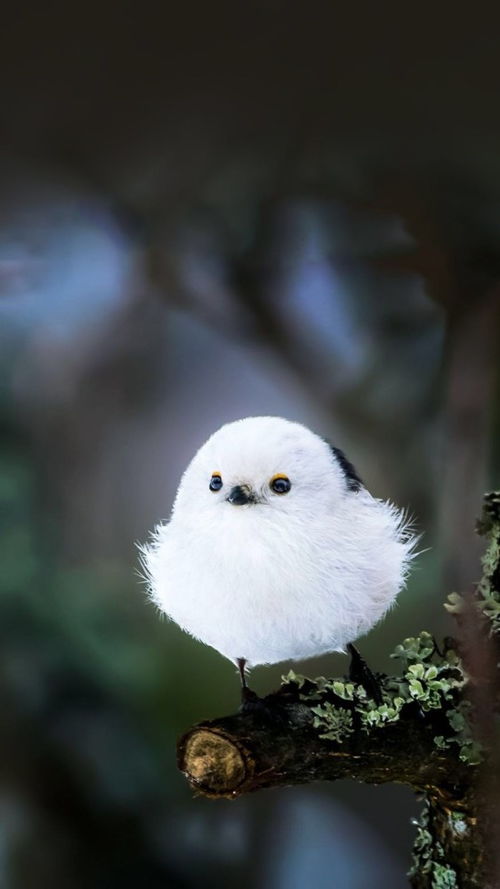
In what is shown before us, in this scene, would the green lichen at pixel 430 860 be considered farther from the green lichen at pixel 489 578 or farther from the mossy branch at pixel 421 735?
the green lichen at pixel 489 578

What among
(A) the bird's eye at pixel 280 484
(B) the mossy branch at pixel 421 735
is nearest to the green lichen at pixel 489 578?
(B) the mossy branch at pixel 421 735

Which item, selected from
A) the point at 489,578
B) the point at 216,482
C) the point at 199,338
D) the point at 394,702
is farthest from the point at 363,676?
the point at 199,338

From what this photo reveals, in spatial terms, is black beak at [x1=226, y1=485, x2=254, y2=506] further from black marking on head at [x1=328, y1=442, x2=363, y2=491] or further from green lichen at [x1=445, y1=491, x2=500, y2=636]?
green lichen at [x1=445, y1=491, x2=500, y2=636]

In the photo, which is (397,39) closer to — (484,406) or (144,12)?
(144,12)

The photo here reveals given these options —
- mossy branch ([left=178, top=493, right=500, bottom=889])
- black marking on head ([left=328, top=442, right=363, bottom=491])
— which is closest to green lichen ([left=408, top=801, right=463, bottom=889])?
mossy branch ([left=178, top=493, right=500, bottom=889])

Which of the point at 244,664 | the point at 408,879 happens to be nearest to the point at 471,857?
the point at 408,879

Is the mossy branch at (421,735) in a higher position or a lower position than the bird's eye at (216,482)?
lower

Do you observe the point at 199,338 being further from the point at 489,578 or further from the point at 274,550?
the point at 489,578
